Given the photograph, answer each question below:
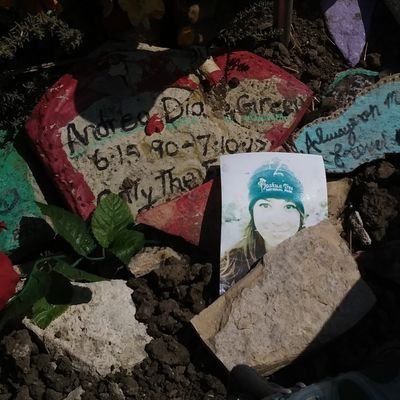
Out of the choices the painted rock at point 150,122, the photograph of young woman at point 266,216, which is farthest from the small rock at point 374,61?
the photograph of young woman at point 266,216

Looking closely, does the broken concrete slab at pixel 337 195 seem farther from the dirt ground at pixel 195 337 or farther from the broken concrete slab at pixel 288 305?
the broken concrete slab at pixel 288 305

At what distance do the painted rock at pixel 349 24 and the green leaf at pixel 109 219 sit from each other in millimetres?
732

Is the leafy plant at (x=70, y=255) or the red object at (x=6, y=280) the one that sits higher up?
the red object at (x=6, y=280)

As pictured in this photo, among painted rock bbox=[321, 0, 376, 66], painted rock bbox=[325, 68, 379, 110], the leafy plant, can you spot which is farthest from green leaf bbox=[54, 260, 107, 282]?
painted rock bbox=[321, 0, 376, 66]

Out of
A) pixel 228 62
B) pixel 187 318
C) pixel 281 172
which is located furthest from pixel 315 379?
pixel 228 62

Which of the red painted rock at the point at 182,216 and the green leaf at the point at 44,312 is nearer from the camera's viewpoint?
the green leaf at the point at 44,312

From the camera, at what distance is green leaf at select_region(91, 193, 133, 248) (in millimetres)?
1904

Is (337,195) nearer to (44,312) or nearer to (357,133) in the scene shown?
(357,133)

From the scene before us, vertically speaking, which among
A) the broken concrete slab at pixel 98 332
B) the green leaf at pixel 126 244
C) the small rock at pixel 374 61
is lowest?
the broken concrete slab at pixel 98 332

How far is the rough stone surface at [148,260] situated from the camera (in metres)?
1.93

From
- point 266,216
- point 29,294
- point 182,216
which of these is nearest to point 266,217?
point 266,216

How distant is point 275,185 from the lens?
1975mm

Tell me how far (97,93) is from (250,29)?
1.35ft

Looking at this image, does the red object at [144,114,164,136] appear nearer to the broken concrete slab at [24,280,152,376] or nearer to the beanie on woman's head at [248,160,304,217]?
the beanie on woman's head at [248,160,304,217]
